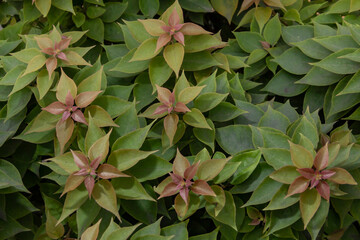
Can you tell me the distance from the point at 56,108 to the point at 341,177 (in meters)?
0.59

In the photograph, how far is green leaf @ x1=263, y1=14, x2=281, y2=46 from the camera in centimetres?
123

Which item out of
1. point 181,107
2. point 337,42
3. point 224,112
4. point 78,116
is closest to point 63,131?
point 78,116

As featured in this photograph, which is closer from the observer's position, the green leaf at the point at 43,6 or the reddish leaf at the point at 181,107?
the reddish leaf at the point at 181,107

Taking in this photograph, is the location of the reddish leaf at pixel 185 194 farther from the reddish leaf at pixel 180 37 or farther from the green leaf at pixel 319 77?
the green leaf at pixel 319 77

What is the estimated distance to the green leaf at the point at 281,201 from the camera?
2.91ft

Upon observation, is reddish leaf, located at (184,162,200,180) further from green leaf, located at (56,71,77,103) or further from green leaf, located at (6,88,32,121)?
green leaf, located at (6,88,32,121)

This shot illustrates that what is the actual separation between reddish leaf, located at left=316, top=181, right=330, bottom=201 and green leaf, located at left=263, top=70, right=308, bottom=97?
1.21ft

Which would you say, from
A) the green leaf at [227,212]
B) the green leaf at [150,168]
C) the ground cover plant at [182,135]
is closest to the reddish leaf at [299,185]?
the ground cover plant at [182,135]

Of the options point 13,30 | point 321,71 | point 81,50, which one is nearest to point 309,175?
point 321,71

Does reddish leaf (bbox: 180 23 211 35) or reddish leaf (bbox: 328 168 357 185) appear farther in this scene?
reddish leaf (bbox: 180 23 211 35)

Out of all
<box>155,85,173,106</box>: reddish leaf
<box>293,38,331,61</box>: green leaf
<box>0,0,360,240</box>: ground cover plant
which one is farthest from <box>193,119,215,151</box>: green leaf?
<box>293,38,331,61</box>: green leaf

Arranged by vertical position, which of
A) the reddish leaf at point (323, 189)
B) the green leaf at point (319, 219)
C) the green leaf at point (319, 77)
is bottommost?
the green leaf at point (319, 219)

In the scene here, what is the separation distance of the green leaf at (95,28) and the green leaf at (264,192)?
0.64 m

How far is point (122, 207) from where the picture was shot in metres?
1.03
